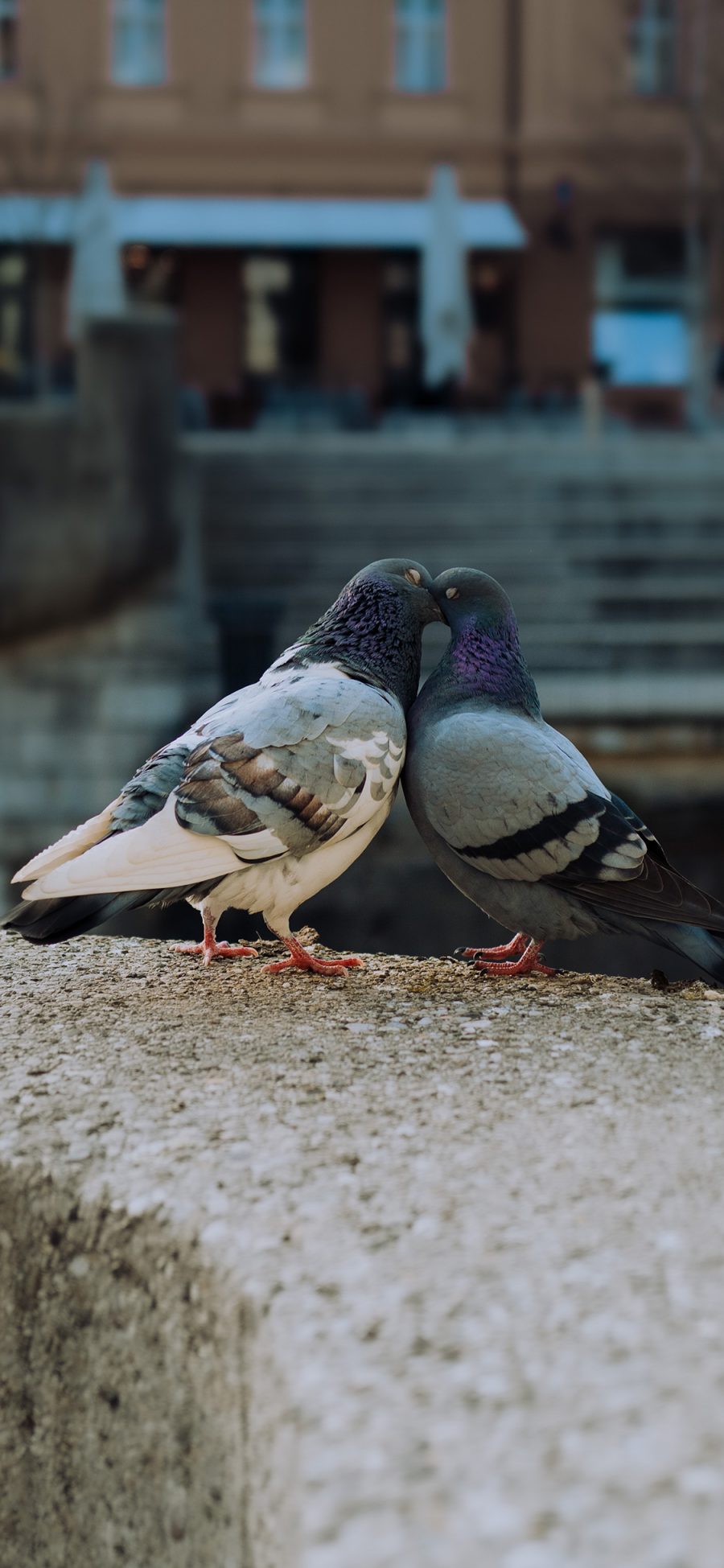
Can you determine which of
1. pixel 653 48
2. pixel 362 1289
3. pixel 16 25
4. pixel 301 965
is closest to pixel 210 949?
pixel 301 965

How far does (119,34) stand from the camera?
22422 millimetres

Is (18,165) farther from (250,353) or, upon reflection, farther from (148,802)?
(148,802)

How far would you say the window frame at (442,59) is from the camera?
74.2 feet

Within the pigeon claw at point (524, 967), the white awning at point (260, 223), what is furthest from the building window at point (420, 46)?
the pigeon claw at point (524, 967)

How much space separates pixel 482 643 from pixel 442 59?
21993mm

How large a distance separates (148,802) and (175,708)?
22.1 feet

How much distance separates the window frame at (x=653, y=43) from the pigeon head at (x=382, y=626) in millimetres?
22038

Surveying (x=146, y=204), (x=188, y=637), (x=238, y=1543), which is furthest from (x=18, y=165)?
(x=238, y=1543)

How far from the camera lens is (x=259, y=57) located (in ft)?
74.8

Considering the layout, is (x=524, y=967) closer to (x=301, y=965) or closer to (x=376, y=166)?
(x=301, y=965)

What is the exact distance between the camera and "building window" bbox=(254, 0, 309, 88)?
2266cm

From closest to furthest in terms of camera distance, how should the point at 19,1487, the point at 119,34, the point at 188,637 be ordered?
the point at 19,1487 → the point at 188,637 → the point at 119,34

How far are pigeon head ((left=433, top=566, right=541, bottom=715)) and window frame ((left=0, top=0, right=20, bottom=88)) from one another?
21.6 meters

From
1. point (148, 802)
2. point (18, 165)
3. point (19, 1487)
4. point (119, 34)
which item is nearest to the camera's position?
point (19, 1487)
